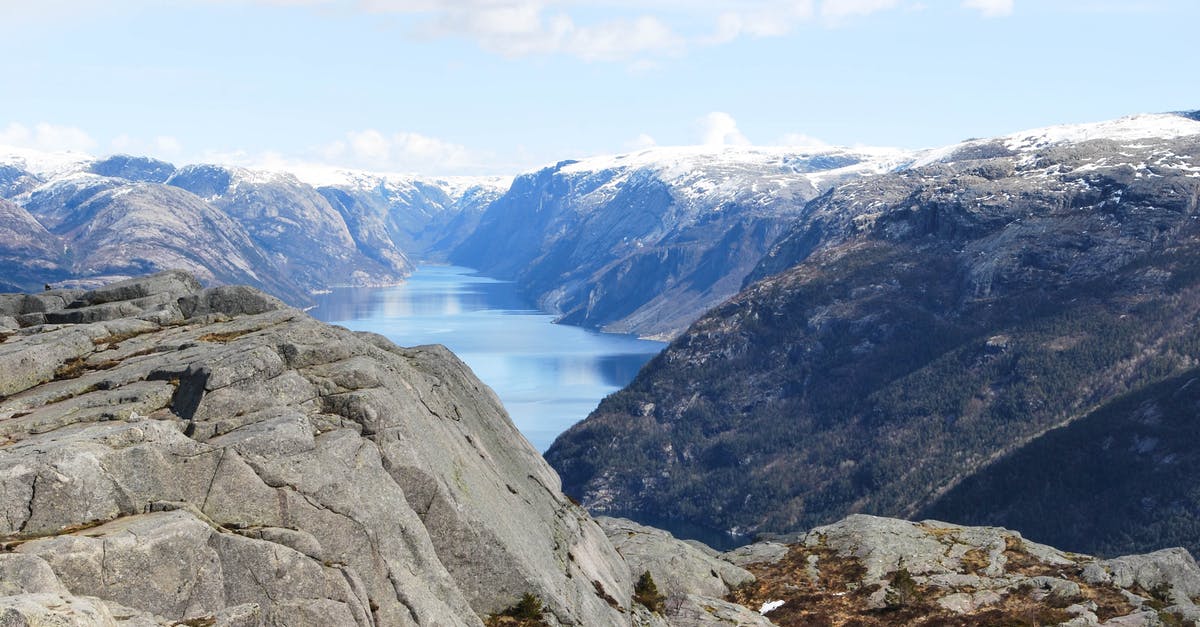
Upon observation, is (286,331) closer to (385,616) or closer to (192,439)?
(192,439)

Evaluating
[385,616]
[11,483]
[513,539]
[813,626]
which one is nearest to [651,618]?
[513,539]

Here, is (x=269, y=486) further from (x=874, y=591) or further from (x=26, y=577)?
(x=874, y=591)

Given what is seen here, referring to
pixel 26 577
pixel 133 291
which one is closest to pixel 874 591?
pixel 133 291

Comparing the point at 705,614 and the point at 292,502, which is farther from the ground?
the point at 292,502

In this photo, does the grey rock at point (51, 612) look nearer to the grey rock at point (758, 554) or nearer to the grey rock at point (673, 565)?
the grey rock at point (673, 565)

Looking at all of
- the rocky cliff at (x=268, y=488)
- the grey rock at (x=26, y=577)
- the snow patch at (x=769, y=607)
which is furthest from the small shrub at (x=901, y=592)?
the grey rock at (x=26, y=577)
